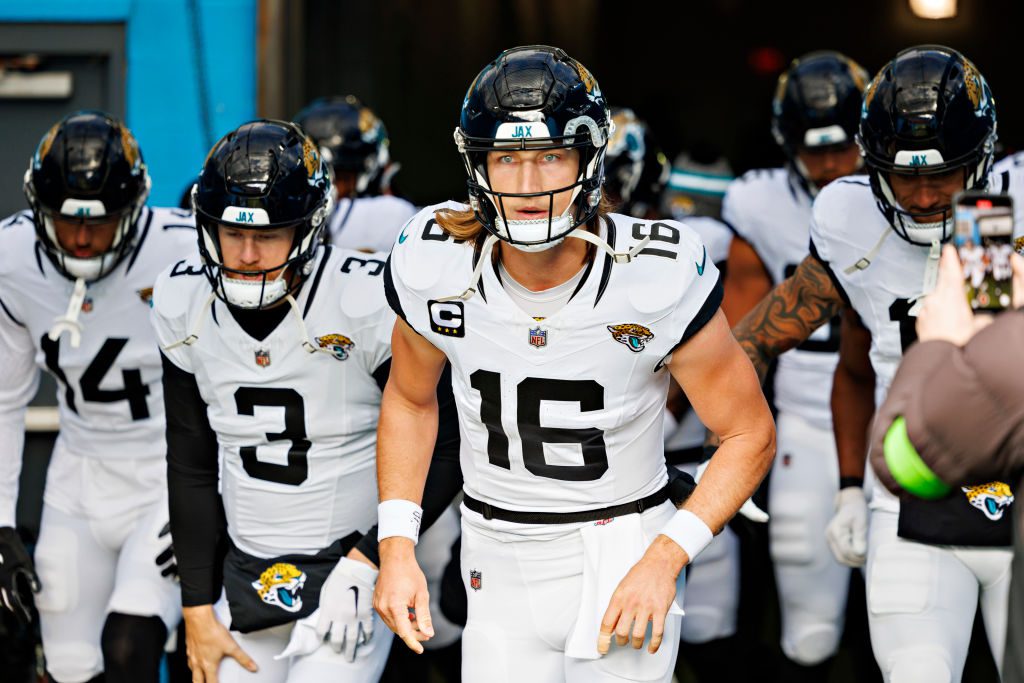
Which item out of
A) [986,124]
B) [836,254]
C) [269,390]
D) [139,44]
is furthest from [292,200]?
[139,44]

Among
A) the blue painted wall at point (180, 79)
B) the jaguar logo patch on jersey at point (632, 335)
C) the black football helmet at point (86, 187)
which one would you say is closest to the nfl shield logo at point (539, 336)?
the jaguar logo patch on jersey at point (632, 335)

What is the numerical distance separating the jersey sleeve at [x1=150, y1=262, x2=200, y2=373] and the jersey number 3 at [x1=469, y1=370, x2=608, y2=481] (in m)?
0.89

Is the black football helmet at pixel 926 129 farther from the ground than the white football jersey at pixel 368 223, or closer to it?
farther from the ground

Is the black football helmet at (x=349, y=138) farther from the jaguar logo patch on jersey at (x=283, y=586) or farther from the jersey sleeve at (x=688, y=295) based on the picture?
the jersey sleeve at (x=688, y=295)

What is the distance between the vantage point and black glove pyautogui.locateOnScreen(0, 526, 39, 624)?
3.86 m

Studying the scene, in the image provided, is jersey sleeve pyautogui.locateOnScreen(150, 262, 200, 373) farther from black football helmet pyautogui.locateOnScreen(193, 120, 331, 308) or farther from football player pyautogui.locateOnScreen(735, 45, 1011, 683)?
football player pyautogui.locateOnScreen(735, 45, 1011, 683)

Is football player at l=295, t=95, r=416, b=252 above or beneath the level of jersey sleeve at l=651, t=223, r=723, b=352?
above

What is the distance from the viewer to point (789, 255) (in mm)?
4648

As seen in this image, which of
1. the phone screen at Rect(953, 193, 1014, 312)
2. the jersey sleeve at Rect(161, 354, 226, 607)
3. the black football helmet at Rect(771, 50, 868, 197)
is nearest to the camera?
the phone screen at Rect(953, 193, 1014, 312)

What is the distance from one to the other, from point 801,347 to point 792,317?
3.39ft

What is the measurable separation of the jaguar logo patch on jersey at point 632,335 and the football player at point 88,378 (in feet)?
5.50

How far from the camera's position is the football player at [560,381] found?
2.80 meters

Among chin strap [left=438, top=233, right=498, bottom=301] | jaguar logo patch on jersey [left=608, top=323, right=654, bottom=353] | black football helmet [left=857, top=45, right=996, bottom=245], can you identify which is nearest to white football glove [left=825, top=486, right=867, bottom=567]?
black football helmet [left=857, top=45, right=996, bottom=245]

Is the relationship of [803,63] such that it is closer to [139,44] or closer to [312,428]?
[312,428]
